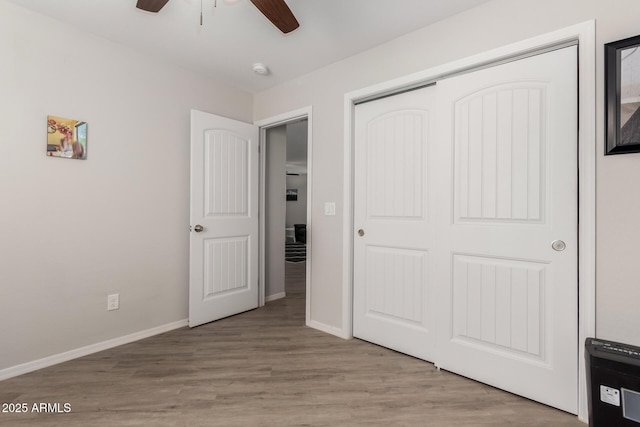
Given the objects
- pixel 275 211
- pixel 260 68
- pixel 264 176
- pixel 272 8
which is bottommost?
pixel 275 211

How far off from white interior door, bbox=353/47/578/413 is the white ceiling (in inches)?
18.9

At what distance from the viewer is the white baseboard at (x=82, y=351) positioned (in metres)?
1.98

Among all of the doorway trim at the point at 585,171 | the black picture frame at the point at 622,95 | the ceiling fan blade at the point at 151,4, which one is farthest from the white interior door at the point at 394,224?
the ceiling fan blade at the point at 151,4

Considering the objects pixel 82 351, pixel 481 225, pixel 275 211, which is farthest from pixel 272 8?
pixel 82 351

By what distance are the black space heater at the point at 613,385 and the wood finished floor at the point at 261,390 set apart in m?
0.35

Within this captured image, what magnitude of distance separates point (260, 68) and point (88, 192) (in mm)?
1726

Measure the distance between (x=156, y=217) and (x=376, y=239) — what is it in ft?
6.28

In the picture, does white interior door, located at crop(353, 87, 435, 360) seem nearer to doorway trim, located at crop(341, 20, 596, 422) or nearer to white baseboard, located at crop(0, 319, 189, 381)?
doorway trim, located at crop(341, 20, 596, 422)

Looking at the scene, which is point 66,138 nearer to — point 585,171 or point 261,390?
point 261,390

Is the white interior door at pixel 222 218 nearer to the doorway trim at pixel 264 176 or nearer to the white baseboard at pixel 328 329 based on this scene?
the doorway trim at pixel 264 176

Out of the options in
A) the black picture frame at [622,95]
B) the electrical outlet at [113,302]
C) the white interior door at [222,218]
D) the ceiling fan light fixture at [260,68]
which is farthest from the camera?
the white interior door at [222,218]

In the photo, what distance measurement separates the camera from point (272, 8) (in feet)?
5.03

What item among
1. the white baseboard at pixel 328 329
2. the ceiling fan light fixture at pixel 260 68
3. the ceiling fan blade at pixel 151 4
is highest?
the ceiling fan light fixture at pixel 260 68

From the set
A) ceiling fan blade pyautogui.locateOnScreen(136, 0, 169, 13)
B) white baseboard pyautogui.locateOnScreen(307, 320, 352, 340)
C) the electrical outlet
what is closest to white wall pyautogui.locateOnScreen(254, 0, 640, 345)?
white baseboard pyautogui.locateOnScreen(307, 320, 352, 340)
